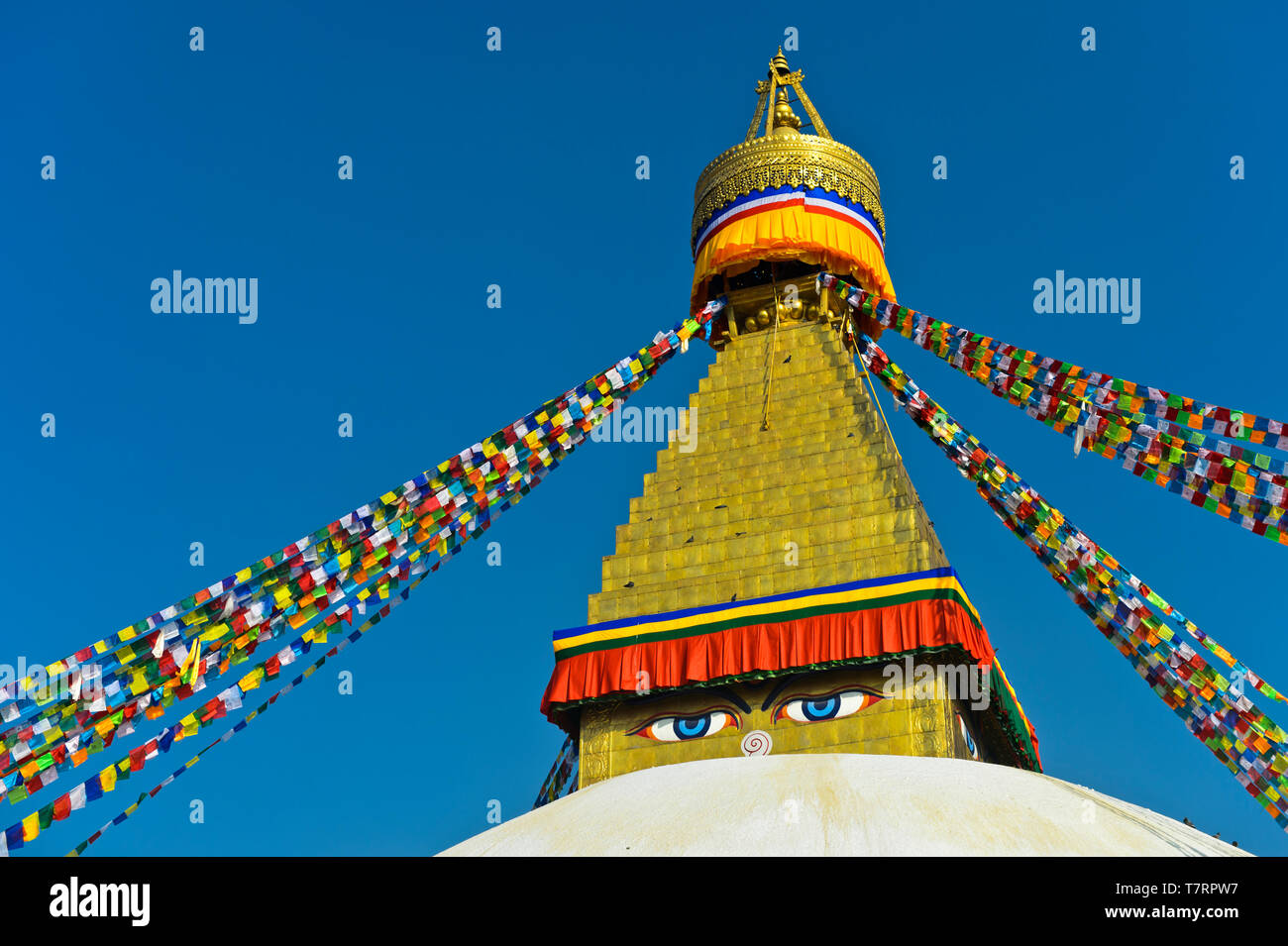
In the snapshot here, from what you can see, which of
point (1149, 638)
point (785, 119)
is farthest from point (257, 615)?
point (785, 119)

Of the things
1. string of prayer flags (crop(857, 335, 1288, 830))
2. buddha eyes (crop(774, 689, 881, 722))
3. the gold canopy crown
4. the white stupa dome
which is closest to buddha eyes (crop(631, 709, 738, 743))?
buddha eyes (crop(774, 689, 881, 722))

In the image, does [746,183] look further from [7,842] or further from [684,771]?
[7,842]

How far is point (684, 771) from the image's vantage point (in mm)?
9234

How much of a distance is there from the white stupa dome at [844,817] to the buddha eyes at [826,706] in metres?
1.58

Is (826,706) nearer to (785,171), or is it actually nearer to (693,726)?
(693,726)

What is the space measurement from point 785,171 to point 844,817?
30.3 ft

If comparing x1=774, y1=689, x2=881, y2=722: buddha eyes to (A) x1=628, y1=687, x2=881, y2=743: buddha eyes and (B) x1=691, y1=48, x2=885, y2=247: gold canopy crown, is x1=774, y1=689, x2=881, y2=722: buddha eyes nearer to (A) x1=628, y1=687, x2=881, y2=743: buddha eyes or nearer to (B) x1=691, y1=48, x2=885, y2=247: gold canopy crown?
(A) x1=628, y1=687, x2=881, y2=743: buddha eyes

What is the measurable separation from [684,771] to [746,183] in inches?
321

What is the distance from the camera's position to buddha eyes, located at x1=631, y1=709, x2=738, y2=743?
35.9ft

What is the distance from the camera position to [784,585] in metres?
11.7

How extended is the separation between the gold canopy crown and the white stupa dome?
7975 millimetres

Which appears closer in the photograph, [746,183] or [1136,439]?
[1136,439]
